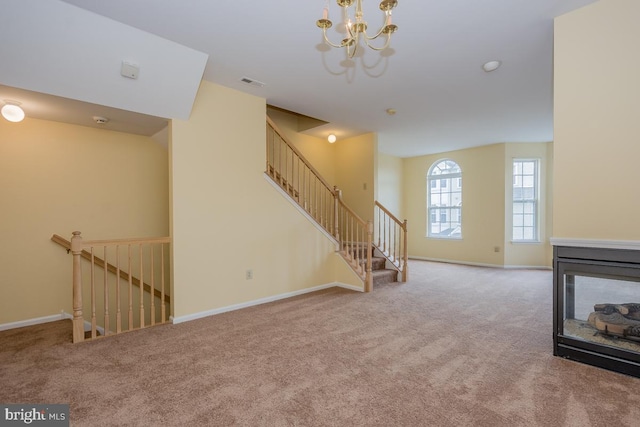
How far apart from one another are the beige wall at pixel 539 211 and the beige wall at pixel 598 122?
4.73m

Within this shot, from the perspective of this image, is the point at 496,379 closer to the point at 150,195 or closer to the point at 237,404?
the point at 237,404

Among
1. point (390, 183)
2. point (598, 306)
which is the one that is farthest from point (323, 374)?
point (390, 183)

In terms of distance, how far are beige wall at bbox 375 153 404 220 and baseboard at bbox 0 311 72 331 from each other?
6.19 metres

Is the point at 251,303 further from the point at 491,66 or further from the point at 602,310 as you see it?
the point at 491,66

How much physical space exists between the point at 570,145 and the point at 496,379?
1.86 m

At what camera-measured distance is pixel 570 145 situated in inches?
91.4

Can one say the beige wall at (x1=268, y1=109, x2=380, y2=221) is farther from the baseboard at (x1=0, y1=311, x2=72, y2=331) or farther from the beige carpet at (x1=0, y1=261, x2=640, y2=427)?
the baseboard at (x1=0, y1=311, x2=72, y2=331)

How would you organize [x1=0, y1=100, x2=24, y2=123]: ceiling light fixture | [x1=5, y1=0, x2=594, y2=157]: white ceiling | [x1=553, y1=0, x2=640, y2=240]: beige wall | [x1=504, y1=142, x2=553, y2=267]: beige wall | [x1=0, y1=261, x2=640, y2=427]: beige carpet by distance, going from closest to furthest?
1. [x1=0, y1=261, x2=640, y2=427]: beige carpet
2. [x1=553, y1=0, x2=640, y2=240]: beige wall
3. [x1=5, y1=0, x2=594, y2=157]: white ceiling
4. [x1=0, y1=100, x2=24, y2=123]: ceiling light fixture
5. [x1=504, y1=142, x2=553, y2=267]: beige wall

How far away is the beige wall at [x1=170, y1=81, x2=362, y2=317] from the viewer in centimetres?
337

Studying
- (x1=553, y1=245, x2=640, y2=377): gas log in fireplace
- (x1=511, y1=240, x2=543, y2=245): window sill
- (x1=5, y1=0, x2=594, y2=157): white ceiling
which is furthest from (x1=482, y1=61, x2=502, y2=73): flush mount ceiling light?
(x1=511, y1=240, x2=543, y2=245): window sill

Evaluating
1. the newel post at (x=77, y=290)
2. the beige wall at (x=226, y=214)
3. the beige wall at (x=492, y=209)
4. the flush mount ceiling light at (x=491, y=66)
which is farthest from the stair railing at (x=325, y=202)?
the beige wall at (x=492, y=209)

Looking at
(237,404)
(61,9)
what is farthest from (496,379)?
(61,9)

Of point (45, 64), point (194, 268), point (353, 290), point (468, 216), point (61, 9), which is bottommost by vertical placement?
point (353, 290)

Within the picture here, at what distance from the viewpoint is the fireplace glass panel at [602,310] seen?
6.97 feet
